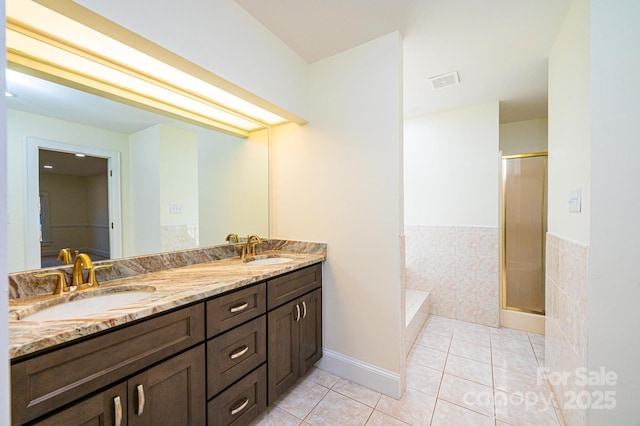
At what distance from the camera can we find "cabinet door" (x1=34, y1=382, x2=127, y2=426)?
72cm

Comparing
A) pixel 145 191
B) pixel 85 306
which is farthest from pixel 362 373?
pixel 145 191

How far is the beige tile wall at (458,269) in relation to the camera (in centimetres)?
259

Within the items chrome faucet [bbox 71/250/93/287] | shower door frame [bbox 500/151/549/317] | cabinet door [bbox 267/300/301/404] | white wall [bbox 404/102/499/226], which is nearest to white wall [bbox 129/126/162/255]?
chrome faucet [bbox 71/250/93/287]

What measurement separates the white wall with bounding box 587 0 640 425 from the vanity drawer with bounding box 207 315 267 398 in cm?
162

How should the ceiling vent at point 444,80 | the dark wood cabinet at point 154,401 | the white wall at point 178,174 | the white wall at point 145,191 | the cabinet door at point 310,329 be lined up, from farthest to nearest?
the ceiling vent at point 444,80 < the cabinet door at point 310,329 < the white wall at point 178,174 < the white wall at point 145,191 < the dark wood cabinet at point 154,401

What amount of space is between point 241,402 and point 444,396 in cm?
133

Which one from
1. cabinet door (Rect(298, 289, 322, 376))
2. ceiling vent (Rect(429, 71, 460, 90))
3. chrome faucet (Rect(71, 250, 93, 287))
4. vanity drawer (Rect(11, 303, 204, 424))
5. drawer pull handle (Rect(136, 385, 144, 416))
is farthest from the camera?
ceiling vent (Rect(429, 71, 460, 90))

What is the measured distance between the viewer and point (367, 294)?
175cm

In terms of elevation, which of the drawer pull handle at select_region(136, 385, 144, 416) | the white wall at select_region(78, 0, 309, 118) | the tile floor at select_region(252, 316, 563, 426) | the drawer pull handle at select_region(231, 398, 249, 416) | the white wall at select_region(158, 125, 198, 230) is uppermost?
the white wall at select_region(78, 0, 309, 118)

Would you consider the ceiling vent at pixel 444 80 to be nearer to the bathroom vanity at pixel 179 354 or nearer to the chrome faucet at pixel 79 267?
the bathroom vanity at pixel 179 354

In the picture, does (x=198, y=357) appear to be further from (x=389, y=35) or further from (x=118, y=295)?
(x=389, y=35)

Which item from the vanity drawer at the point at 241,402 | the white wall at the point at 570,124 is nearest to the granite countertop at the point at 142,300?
the vanity drawer at the point at 241,402

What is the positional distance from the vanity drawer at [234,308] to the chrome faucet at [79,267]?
611 millimetres

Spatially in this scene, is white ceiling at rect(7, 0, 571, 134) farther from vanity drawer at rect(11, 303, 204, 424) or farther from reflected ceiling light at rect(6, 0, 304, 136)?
vanity drawer at rect(11, 303, 204, 424)
